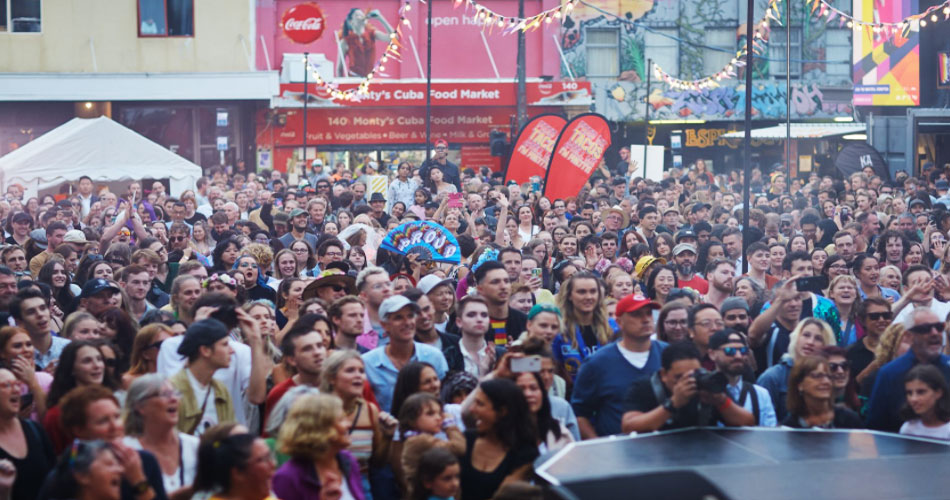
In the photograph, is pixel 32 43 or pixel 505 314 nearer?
pixel 505 314

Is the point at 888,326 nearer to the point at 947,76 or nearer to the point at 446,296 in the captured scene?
Result: the point at 446,296

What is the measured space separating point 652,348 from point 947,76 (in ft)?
88.3

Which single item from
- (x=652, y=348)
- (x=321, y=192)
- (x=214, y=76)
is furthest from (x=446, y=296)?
(x=214, y=76)

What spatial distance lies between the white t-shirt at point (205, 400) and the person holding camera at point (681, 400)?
2089 millimetres

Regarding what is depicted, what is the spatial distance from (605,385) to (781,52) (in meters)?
32.8

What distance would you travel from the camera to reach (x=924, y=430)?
6.30 m

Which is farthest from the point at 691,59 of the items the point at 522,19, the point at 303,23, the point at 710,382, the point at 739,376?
the point at 710,382

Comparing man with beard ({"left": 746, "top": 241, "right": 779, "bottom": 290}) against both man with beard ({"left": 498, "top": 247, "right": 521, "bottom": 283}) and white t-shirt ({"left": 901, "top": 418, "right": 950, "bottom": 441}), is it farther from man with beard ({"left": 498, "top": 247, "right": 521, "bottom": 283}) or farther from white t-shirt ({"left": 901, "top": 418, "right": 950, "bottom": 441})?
white t-shirt ({"left": 901, "top": 418, "right": 950, "bottom": 441})

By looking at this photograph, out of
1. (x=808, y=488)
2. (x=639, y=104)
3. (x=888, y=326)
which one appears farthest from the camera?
(x=639, y=104)

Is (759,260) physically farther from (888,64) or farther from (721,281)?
(888,64)

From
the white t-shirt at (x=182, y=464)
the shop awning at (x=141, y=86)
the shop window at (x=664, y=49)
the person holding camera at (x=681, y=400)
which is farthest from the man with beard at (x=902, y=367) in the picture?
the shop window at (x=664, y=49)

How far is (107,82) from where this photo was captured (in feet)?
102

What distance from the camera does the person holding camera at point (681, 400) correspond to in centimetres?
576

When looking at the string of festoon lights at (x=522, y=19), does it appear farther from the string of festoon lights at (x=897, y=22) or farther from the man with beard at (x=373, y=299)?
the man with beard at (x=373, y=299)
